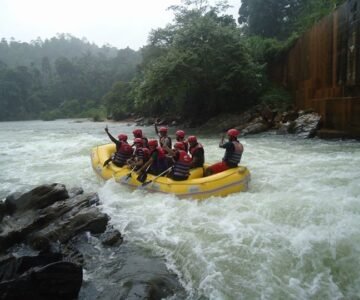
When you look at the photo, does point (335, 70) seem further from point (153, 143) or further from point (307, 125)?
point (153, 143)

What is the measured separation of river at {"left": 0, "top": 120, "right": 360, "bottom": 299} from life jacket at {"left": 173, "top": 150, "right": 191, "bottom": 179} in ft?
1.70

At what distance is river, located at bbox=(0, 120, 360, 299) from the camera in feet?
12.6

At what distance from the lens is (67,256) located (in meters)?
4.39

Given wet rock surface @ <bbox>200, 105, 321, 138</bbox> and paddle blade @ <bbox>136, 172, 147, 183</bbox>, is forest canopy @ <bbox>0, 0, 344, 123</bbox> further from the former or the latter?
paddle blade @ <bbox>136, 172, 147, 183</bbox>

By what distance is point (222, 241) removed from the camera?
475cm

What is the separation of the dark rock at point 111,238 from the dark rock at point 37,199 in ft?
4.33

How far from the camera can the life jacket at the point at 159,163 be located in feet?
24.2

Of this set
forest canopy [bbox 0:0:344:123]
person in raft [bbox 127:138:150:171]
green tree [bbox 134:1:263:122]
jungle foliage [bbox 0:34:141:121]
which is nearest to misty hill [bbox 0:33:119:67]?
jungle foliage [bbox 0:34:141:121]

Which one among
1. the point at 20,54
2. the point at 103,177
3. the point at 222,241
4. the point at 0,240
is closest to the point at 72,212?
the point at 0,240

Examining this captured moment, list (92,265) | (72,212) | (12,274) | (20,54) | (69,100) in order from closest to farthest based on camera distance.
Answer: (12,274)
(92,265)
(72,212)
(69,100)
(20,54)

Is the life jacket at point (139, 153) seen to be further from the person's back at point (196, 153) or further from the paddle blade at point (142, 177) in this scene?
the person's back at point (196, 153)

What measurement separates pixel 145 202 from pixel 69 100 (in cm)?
6458

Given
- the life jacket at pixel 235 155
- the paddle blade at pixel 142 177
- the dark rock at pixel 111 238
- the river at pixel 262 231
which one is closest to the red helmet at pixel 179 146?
the paddle blade at pixel 142 177

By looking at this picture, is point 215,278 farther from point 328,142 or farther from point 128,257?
point 328,142
